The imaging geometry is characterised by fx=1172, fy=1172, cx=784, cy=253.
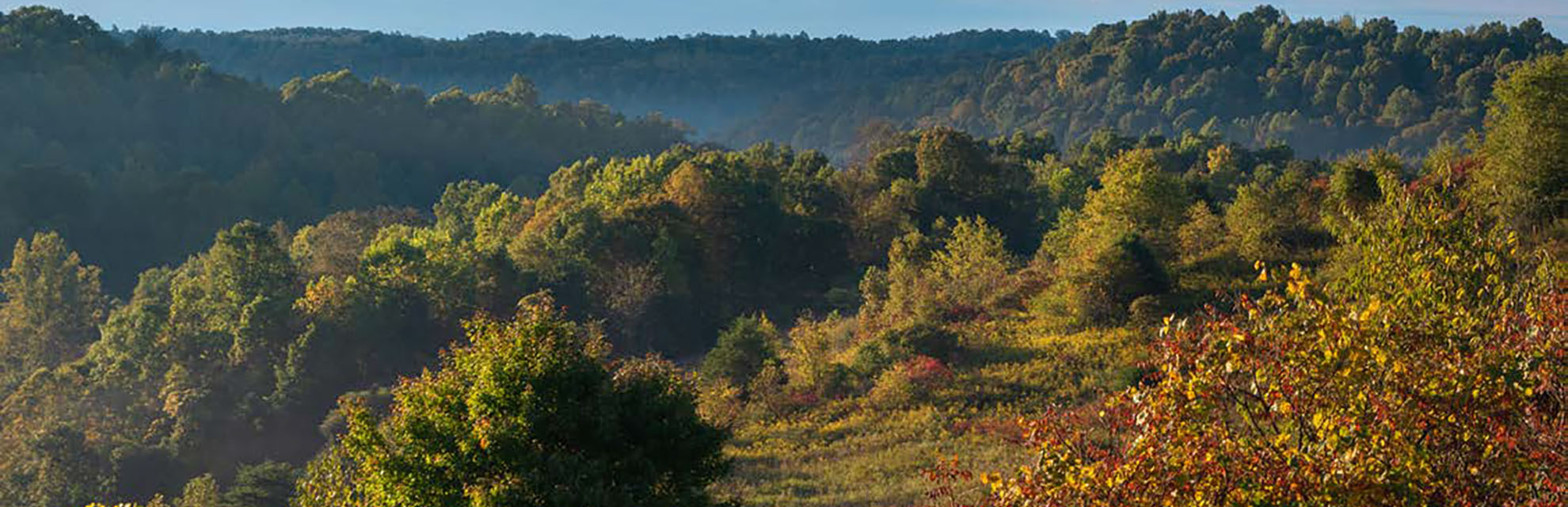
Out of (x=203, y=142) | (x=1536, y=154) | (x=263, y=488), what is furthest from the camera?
(x=203, y=142)

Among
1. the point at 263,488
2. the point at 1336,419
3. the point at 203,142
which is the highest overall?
the point at 203,142

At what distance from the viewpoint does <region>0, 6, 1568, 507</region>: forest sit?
9.03 meters

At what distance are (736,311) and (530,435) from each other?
40.4m

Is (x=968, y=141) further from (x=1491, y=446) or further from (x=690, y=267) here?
(x=1491, y=446)

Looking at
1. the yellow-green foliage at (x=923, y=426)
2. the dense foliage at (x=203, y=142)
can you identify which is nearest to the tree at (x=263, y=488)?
the yellow-green foliage at (x=923, y=426)

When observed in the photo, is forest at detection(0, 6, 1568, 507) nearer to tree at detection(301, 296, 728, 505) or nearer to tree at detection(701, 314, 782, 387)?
tree at detection(301, 296, 728, 505)

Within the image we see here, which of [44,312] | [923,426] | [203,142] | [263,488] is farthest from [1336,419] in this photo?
[203,142]

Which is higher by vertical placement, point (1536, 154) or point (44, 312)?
point (1536, 154)

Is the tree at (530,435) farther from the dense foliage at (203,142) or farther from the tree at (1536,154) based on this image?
the dense foliage at (203,142)

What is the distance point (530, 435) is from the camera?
16047mm

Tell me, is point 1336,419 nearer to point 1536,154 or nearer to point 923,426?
point 923,426

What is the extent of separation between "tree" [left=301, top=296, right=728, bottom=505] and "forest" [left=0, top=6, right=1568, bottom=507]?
6cm

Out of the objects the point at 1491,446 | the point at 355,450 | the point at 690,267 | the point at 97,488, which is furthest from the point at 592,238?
the point at 1491,446

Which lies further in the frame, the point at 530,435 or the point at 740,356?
the point at 740,356
